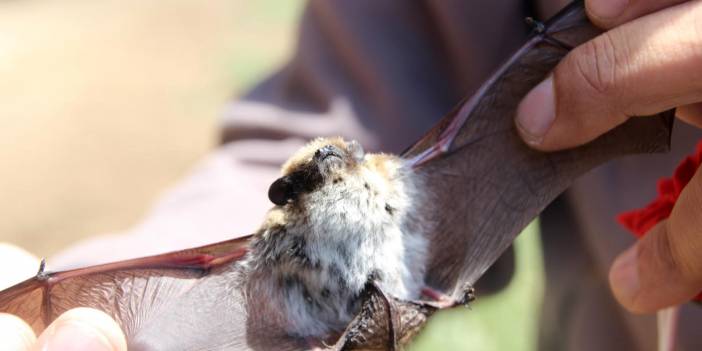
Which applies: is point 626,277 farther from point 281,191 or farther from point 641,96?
point 281,191

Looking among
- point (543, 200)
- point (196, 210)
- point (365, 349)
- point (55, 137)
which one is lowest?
point (365, 349)

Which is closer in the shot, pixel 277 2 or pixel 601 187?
pixel 601 187

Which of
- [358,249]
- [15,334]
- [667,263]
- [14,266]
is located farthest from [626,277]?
[14,266]

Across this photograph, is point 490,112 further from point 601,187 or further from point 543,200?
point 601,187

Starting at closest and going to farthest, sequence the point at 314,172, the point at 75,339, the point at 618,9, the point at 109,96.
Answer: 1. the point at 75,339
2. the point at 618,9
3. the point at 314,172
4. the point at 109,96

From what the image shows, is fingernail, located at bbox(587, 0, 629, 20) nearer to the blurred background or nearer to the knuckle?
the knuckle

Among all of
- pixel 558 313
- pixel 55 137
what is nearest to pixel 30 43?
pixel 55 137
